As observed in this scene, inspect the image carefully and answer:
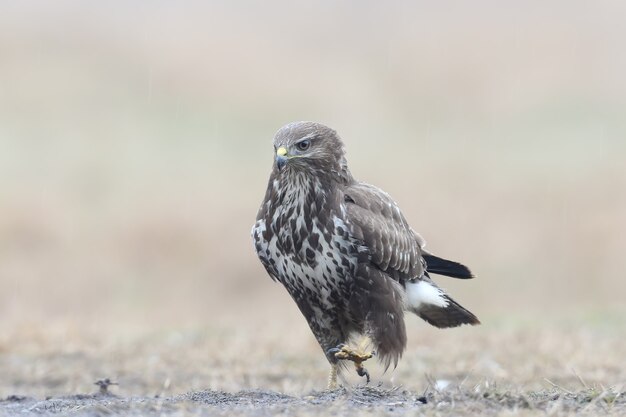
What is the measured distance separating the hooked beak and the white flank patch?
3.96 feet

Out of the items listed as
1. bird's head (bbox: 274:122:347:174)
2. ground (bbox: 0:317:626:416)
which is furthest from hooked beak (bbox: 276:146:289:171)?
ground (bbox: 0:317:626:416)

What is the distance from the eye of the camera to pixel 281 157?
602 centimetres

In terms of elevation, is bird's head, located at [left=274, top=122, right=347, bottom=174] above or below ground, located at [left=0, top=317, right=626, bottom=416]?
above

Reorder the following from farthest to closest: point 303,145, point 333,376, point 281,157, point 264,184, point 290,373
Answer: point 264,184 < point 290,373 < point 333,376 < point 303,145 < point 281,157

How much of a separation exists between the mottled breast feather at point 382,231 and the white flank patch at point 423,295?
84 mm

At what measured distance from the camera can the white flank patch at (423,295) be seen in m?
6.78

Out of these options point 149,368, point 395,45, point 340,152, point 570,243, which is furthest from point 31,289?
point 395,45

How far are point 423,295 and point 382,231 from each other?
0.74m

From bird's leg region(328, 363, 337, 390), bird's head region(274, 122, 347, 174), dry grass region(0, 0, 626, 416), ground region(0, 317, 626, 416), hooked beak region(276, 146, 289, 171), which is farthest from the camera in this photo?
dry grass region(0, 0, 626, 416)

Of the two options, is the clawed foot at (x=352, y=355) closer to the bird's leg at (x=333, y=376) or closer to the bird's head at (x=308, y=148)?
the bird's leg at (x=333, y=376)

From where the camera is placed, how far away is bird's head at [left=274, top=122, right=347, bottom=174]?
20.1 feet

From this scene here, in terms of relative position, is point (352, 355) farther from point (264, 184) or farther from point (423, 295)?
point (264, 184)

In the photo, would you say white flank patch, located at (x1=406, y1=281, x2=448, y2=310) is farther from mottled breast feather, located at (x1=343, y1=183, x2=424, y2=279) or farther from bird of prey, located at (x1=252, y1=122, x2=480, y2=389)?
bird of prey, located at (x1=252, y1=122, x2=480, y2=389)

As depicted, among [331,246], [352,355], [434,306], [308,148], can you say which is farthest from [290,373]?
[308,148]
